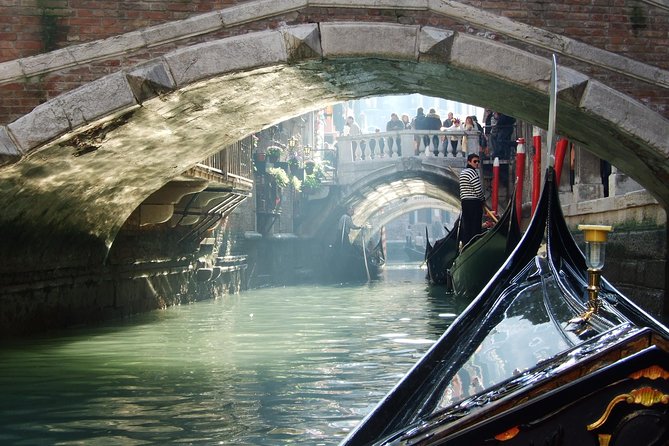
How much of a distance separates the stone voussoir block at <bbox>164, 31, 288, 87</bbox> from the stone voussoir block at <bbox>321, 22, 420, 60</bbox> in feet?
0.65

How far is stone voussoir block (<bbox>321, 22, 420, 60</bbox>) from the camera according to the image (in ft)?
14.0

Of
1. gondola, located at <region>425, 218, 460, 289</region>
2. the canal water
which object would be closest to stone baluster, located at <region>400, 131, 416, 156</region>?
gondola, located at <region>425, 218, 460, 289</region>

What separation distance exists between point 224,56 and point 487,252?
2.98 m

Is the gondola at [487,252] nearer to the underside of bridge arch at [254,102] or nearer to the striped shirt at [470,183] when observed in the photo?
the striped shirt at [470,183]

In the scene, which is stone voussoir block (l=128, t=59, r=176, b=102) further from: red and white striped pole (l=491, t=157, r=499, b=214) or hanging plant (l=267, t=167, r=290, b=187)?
hanging plant (l=267, t=167, r=290, b=187)

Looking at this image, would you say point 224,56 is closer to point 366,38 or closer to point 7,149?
point 366,38

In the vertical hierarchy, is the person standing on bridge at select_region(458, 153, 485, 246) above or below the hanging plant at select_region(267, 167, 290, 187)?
below

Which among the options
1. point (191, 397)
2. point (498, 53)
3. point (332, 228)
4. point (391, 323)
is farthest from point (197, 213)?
point (332, 228)

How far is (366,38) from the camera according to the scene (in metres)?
4.27

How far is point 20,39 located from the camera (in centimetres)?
429

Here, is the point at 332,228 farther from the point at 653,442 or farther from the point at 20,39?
the point at 653,442

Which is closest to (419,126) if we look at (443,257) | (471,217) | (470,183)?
(443,257)

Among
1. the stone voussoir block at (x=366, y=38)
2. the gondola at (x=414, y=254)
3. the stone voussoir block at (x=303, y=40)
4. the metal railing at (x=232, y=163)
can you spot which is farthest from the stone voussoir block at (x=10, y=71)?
the gondola at (x=414, y=254)

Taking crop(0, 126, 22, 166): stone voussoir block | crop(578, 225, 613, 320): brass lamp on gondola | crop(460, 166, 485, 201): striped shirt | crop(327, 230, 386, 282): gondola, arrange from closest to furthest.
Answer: crop(578, 225, 613, 320): brass lamp on gondola, crop(0, 126, 22, 166): stone voussoir block, crop(460, 166, 485, 201): striped shirt, crop(327, 230, 386, 282): gondola
